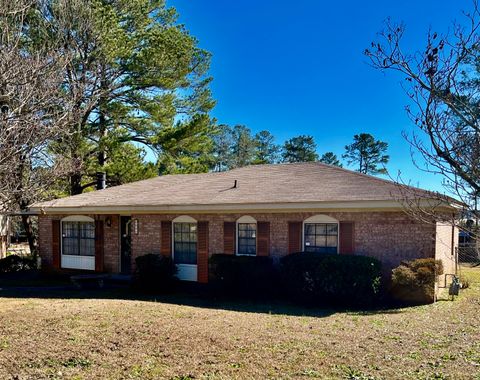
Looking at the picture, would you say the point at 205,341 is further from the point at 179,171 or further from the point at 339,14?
the point at 179,171

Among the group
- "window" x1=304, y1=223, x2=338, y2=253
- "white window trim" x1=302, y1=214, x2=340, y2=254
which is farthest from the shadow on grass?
"white window trim" x1=302, y1=214, x2=340, y2=254

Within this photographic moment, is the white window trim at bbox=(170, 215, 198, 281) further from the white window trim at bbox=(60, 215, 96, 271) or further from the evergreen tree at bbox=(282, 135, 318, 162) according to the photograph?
the evergreen tree at bbox=(282, 135, 318, 162)

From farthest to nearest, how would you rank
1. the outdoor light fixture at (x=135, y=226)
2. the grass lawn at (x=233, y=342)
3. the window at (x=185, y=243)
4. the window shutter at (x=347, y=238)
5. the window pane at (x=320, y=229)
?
the outdoor light fixture at (x=135, y=226), the window at (x=185, y=243), the window pane at (x=320, y=229), the window shutter at (x=347, y=238), the grass lawn at (x=233, y=342)

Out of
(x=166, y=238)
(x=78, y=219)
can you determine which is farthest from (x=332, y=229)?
(x=78, y=219)

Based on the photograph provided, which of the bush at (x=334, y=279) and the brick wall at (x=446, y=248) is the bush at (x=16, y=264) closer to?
the bush at (x=334, y=279)

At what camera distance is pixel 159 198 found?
15.1 meters

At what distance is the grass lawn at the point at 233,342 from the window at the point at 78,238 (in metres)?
5.69

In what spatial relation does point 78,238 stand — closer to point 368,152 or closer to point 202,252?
point 202,252

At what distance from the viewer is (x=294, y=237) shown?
1283cm

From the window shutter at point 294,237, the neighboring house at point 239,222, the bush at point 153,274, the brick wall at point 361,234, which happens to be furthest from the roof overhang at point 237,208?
the bush at point 153,274

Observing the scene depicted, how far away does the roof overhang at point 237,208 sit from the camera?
11.5 metres

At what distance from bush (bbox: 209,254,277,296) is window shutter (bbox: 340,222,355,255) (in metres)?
2.03

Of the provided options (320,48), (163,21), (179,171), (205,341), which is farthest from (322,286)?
(163,21)

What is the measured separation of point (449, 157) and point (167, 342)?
17.4 ft
